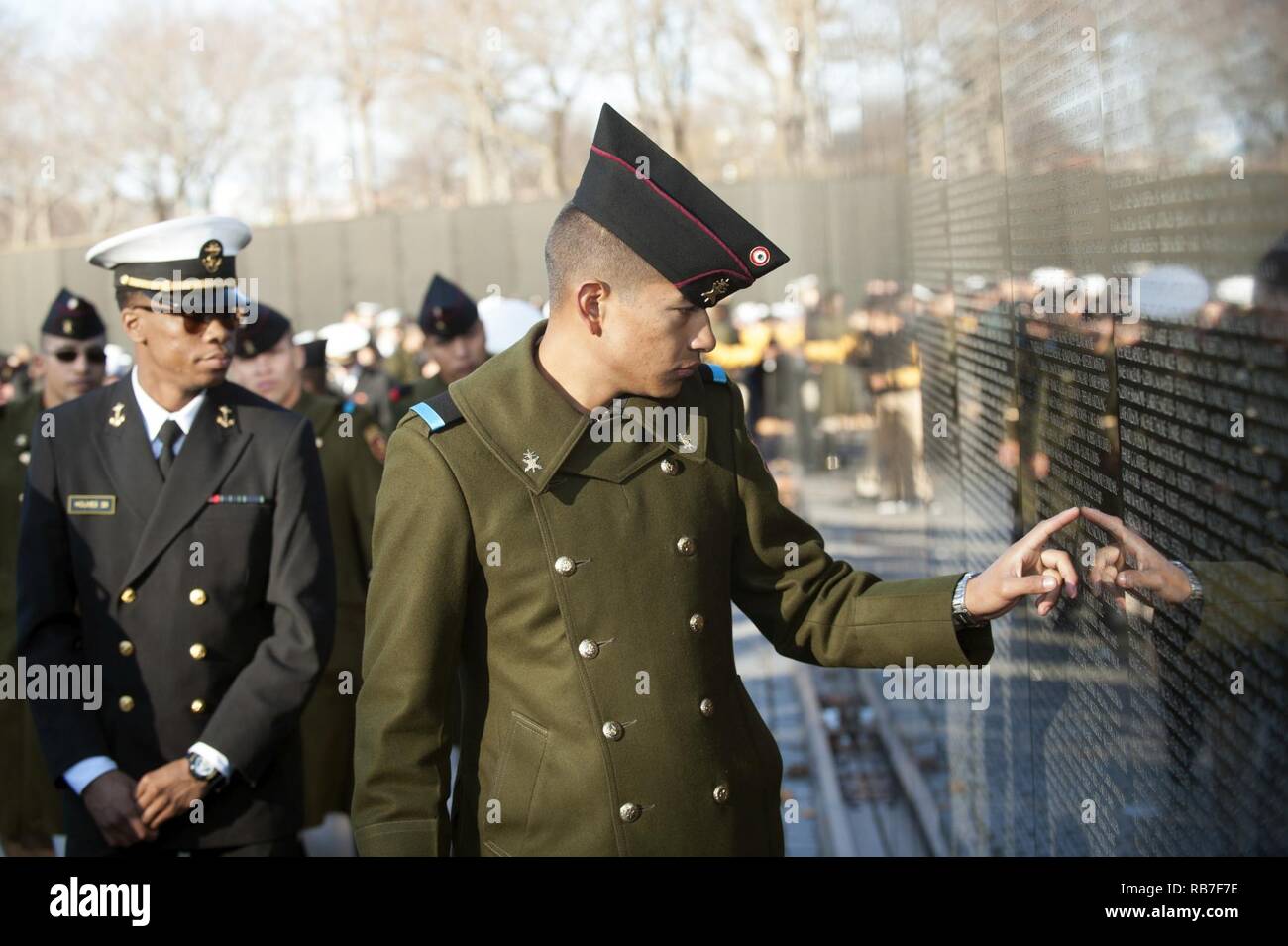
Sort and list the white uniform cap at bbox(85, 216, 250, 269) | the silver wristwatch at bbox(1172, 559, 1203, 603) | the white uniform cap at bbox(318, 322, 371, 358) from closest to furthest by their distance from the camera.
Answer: the silver wristwatch at bbox(1172, 559, 1203, 603)
the white uniform cap at bbox(85, 216, 250, 269)
the white uniform cap at bbox(318, 322, 371, 358)

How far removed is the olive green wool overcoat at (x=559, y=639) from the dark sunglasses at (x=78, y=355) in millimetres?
4254

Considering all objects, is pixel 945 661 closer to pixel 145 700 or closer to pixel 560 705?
pixel 560 705

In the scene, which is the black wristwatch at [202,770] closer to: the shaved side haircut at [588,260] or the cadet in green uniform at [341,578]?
the shaved side haircut at [588,260]

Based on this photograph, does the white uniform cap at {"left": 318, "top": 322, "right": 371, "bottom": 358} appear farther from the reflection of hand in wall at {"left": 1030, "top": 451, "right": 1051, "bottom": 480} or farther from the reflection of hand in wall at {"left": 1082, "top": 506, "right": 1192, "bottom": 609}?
the reflection of hand in wall at {"left": 1082, "top": 506, "right": 1192, "bottom": 609}

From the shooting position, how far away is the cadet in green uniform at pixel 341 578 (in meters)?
6.89

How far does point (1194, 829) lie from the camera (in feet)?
9.51

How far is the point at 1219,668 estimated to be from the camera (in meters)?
2.72

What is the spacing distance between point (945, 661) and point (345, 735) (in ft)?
13.8

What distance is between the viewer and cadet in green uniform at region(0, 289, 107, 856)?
272 inches

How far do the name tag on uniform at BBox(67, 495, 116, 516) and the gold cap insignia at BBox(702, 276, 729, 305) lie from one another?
6.10ft

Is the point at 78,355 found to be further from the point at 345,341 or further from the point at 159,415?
the point at 345,341

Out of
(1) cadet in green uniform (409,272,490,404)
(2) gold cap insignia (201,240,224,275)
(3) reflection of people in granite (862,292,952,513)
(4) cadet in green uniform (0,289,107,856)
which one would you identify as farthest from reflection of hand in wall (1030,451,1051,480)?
(4) cadet in green uniform (0,289,107,856)

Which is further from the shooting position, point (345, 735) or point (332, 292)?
point (332, 292)

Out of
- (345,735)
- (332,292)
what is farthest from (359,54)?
(345,735)
